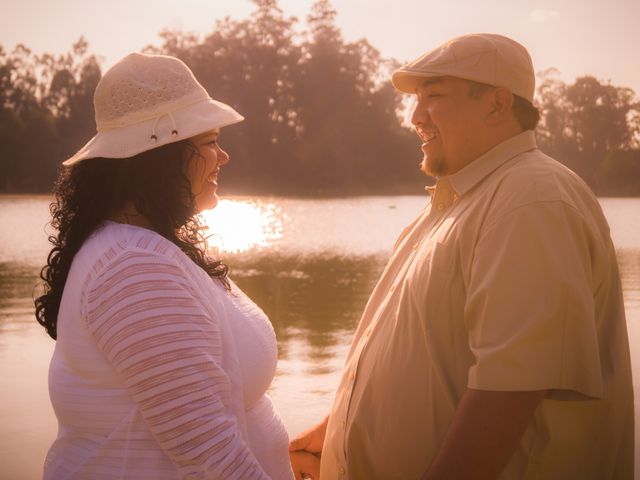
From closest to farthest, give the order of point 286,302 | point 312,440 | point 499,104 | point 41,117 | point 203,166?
point 203,166
point 499,104
point 312,440
point 286,302
point 41,117

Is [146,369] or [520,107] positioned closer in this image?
[146,369]

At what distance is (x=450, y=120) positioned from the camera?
2131mm

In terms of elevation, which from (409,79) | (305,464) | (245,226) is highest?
(409,79)

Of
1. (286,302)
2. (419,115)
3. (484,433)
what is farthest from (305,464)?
(286,302)

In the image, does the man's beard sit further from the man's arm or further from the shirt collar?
the man's arm

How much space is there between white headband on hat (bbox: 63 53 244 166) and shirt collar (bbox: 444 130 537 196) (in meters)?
0.68

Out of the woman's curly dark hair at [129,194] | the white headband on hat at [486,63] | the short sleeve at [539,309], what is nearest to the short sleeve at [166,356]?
the woman's curly dark hair at [129,194]

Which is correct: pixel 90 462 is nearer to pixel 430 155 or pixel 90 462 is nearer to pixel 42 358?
pixel 430 155

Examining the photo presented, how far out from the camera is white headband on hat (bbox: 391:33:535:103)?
6.70 feet

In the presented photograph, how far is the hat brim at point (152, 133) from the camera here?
184cm

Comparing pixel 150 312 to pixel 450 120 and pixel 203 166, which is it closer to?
pixel 203 166

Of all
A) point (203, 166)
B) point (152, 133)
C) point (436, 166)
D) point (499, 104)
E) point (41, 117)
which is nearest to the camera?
point (152, 133)

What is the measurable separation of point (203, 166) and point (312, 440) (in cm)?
117

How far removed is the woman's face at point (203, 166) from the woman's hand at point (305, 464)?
1.08m
